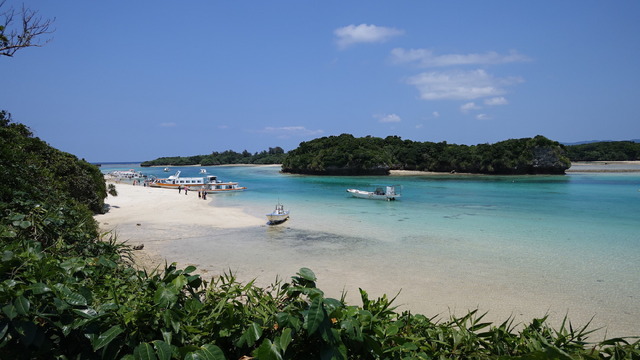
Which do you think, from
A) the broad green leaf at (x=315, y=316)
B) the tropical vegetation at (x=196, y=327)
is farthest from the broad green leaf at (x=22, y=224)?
the broad green leaf at (x=315, y=316)

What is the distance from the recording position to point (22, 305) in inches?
67.4

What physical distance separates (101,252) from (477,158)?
75.4 m

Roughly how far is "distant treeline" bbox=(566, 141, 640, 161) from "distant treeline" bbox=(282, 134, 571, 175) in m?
49.7

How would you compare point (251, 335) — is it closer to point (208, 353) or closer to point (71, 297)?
point (208, 353)

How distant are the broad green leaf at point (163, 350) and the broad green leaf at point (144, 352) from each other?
0.03m

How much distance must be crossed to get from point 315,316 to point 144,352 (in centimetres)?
85

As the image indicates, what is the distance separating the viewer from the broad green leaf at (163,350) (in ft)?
5.57

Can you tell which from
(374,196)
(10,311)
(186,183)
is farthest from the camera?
(186,183)

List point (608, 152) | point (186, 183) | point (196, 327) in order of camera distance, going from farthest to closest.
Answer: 1. point (608, 152)
2. point (186, 183)
3. point (196, 327)

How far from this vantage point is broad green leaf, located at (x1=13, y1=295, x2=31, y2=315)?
1696 mm

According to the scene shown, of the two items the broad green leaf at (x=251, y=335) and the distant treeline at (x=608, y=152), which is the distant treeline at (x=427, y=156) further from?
the broad green leaf at (x=251, y=335)

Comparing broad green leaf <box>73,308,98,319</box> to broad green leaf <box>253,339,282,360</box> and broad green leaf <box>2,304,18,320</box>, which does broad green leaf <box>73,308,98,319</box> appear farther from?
broad green leaf <box>253,339,282,360</box>

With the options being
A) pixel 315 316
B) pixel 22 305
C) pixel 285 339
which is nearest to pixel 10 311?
pixel 22 305

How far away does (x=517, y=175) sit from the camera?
67.0m
